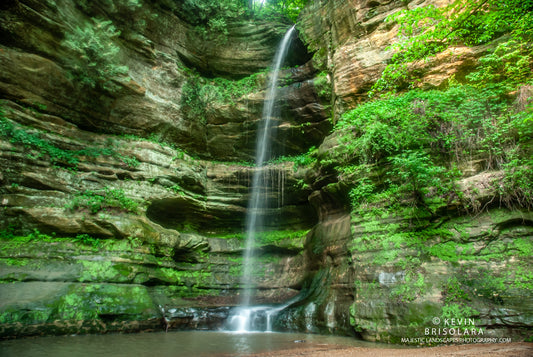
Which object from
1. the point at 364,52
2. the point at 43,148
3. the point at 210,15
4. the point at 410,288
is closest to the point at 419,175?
the point at 410,288

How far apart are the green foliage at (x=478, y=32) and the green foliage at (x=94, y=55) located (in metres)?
9.06

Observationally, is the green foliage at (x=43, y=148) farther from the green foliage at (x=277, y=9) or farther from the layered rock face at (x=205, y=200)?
the green foliage at (x=277, y=9)

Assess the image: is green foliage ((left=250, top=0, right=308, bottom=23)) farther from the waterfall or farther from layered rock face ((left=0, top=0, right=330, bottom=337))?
the waterfall

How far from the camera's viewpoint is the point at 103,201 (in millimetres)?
9086

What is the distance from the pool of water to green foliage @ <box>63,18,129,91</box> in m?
7.97

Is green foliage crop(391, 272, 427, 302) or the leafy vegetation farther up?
the leafy vegetation

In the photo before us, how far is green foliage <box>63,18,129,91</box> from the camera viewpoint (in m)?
9.35

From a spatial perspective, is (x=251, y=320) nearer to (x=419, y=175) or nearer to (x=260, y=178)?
(x=419, y=175)

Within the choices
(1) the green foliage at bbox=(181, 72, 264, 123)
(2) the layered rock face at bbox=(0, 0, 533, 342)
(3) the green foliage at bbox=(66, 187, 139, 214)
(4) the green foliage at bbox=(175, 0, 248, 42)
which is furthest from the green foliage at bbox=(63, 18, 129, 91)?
(4) the green foliage at bbox=(175, 0, 248, 42)

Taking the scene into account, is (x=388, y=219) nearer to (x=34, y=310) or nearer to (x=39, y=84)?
(x=34, y=310)

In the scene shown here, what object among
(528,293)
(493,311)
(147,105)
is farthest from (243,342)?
(147,105)

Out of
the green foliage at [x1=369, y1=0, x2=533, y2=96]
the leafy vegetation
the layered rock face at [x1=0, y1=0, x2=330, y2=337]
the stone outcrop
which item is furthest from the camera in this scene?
the stone outcrop

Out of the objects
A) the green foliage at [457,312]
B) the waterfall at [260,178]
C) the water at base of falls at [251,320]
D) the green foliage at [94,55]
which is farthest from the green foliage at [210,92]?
the green foliage at [457,312]

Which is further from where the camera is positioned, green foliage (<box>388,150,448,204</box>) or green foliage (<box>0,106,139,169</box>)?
green foliage (<box>0,106,139,169</box>)
